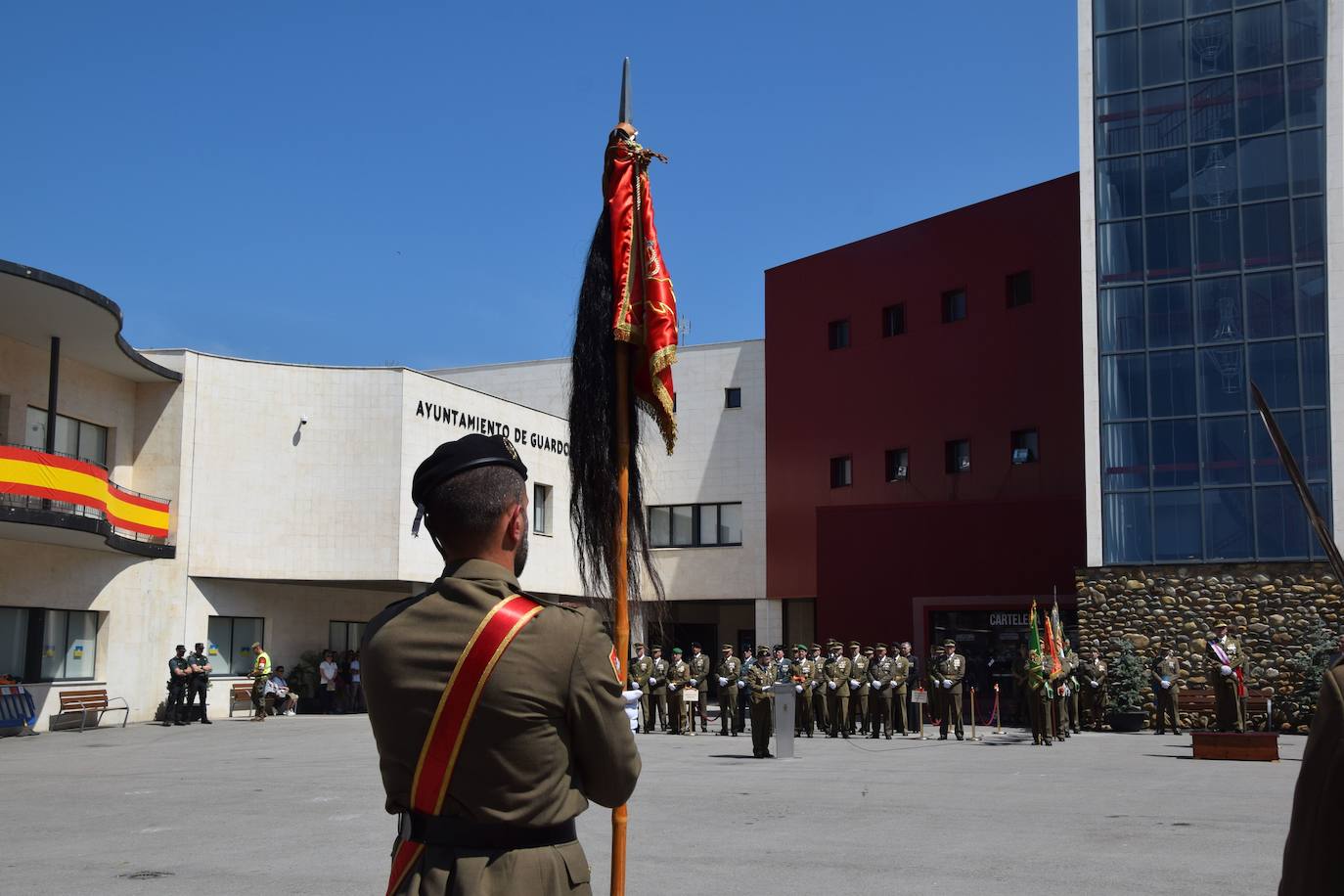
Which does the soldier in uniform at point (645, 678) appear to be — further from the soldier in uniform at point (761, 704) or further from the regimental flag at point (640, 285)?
the regimental flag at point (640, 285)

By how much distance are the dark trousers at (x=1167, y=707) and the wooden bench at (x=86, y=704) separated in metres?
20.8

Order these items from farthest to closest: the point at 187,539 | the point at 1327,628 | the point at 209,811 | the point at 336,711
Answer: the point at 336,711, the point at 187,539, the point at 1327,628, the point at 209,811

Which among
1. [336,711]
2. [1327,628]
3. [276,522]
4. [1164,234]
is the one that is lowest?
[336,711]

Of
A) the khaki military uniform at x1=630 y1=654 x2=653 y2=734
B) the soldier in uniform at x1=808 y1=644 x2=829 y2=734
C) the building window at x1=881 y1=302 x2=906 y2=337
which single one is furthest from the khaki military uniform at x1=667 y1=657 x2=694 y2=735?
the building window at x1=881 y1=302 x2=906 y2=337

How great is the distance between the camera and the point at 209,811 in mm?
12859

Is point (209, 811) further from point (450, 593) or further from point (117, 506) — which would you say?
point (117, 506)

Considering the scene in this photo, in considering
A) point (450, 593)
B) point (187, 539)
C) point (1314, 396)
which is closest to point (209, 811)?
point (450, 593)

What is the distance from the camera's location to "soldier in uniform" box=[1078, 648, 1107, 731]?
26.0 m

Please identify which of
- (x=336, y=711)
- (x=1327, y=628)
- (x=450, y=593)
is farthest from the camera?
(x=336, y=711)

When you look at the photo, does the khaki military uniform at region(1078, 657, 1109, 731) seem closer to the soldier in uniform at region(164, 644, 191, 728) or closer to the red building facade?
the red building facade

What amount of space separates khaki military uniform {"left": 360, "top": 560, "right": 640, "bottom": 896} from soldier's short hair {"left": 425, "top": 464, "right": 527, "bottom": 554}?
97 mm

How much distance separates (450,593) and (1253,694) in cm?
2484

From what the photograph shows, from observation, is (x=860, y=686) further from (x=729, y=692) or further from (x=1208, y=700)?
(x=1208, y=700)

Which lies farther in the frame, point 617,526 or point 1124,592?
point 1124,592
